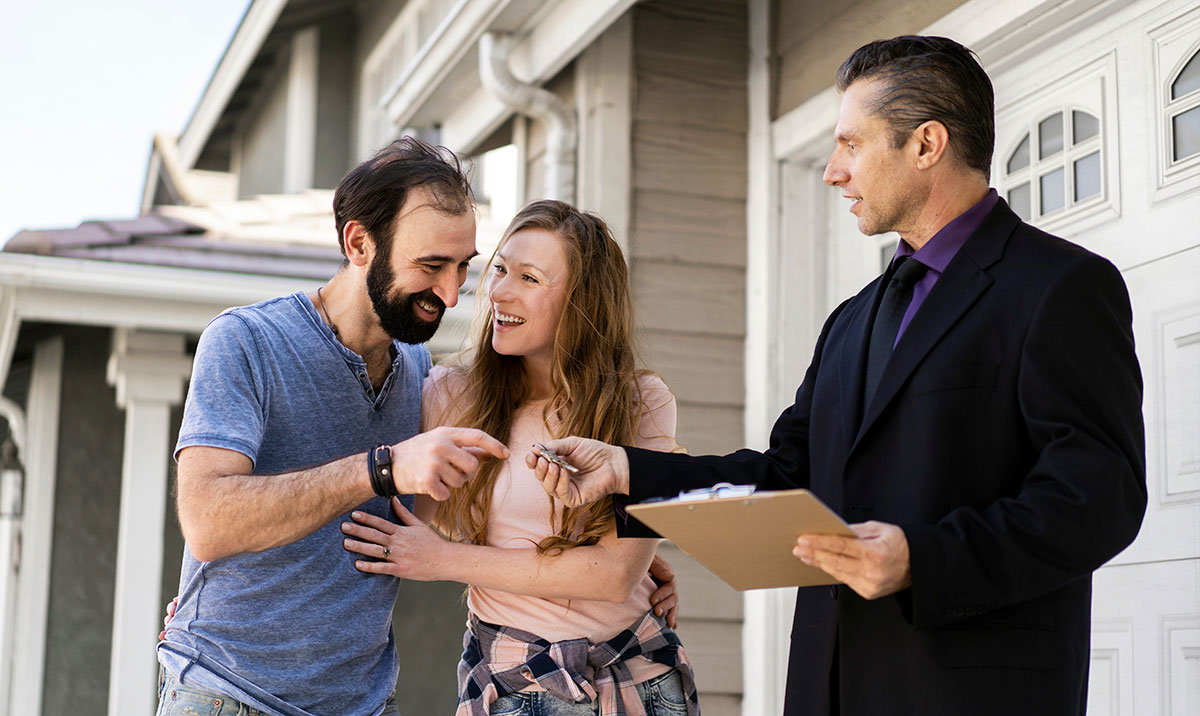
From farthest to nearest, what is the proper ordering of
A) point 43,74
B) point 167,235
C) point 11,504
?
point 43,74
point 11,504
point 167,235

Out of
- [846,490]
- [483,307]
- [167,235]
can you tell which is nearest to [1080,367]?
[846,490]

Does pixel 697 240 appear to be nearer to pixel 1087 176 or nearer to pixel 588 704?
pixel 1087 176

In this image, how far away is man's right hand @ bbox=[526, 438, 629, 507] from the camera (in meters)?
2.17

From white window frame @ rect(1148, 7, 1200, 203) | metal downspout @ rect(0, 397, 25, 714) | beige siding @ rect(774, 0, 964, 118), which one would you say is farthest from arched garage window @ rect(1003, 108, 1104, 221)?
metal downspout @ rect(0, 397, 25, 714)

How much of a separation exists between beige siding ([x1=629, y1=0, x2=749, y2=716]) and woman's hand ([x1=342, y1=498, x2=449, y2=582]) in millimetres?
1627

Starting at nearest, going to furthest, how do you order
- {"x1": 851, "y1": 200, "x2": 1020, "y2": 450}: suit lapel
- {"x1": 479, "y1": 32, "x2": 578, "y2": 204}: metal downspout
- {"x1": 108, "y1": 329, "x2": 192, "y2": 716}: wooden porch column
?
{"x1": 851, "y1": 200, "x2": 1020, "y2": 450}: suit lapel → {"x1": 479, "y1": 32, "x2": 578, "y2": 204}: metal downspout → {"x1": 108, "y1": 329, "x2": 192, "y2": 716}: wooden porch column

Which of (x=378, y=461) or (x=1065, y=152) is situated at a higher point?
(x=1065, y=152)

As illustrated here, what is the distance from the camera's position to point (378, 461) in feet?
7.14

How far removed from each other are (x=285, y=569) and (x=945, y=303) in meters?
1.24

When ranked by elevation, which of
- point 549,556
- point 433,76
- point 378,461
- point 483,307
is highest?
point 433,76

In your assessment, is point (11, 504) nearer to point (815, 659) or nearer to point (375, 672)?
point (375, 672)

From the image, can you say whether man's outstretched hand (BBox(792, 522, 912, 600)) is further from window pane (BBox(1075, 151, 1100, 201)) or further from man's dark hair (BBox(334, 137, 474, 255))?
window pane (BBox(1075, 151, 1100, 201))

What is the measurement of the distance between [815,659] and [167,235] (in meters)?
4.29

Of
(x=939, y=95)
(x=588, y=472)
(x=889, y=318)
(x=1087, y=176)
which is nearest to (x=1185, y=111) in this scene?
(x=1087, y=176)
